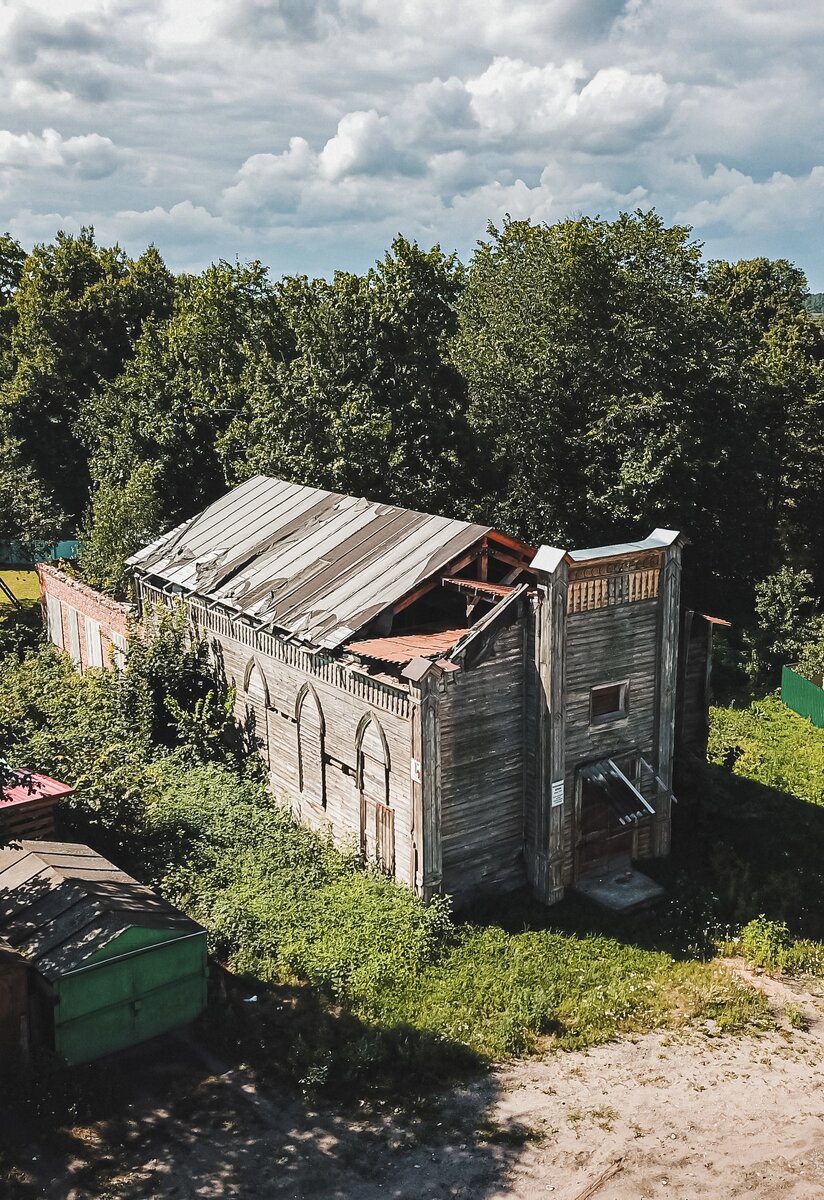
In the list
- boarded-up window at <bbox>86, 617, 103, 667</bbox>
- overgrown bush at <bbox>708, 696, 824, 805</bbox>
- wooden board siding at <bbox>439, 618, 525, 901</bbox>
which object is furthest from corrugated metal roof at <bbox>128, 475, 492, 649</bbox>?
overgrown bush at <bbox>708, 696, 824, 805</bbox>

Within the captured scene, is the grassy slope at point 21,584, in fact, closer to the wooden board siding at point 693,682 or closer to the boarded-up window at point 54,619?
the boarded-up window at point 54,619

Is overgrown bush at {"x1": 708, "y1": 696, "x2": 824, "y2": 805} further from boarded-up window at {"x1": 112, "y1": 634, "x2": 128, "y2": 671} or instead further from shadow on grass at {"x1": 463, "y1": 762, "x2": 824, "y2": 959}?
boarded-up window at {"x1": 112, "y1": 634, "x2": 128, "y2": 671}

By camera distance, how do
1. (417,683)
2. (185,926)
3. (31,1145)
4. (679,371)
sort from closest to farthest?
(31,1145) → (185,926) → (417,683) → (679,371)

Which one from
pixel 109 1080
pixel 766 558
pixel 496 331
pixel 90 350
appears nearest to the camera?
pixel 109 1080

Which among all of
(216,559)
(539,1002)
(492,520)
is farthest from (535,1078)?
(492,520)

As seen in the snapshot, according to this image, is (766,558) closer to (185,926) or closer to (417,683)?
(417,683)

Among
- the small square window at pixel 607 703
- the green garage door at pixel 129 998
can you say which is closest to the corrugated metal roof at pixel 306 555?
the small square window at pixel 607 703

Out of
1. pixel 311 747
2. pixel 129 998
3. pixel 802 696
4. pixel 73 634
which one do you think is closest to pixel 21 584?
pixel 73 634
